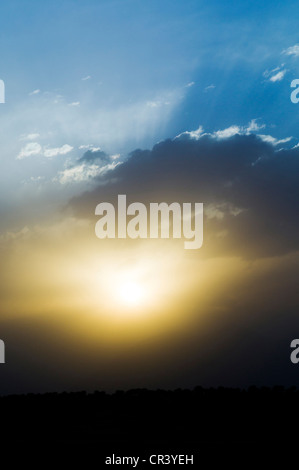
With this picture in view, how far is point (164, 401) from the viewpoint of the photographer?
2689 centimetres

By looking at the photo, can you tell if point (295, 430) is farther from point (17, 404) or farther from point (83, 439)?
point (17, 404)

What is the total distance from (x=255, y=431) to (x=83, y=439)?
7272mm
